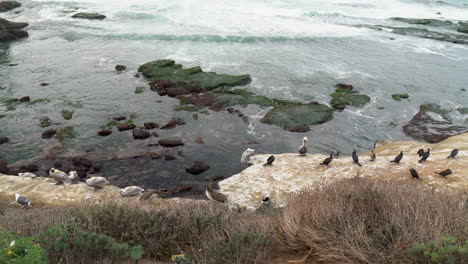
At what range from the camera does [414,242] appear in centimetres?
534

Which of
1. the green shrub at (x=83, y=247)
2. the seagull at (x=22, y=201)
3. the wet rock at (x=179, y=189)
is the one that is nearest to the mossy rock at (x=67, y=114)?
the seagull at (x=22, y=201)

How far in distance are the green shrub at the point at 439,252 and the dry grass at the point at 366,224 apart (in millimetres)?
252

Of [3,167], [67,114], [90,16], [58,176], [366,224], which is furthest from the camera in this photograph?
[90,16]

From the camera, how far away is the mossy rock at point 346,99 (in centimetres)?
2733

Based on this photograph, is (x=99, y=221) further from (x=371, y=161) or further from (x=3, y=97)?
(x=3, y=97)

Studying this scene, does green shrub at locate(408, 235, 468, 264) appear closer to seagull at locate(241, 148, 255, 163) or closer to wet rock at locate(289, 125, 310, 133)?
seagull at locate(241, 148, 255, 163)

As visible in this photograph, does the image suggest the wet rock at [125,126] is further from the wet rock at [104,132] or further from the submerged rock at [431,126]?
the submerged rock at [431,126]

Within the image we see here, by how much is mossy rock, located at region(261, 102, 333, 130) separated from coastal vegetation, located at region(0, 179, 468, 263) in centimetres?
1629

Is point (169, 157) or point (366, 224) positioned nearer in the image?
point (366, 224)

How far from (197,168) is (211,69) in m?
17.0

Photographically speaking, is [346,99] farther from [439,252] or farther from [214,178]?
[439,252]

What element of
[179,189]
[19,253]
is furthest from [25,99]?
[19,253]

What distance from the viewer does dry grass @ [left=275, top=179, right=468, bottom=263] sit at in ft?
18.6

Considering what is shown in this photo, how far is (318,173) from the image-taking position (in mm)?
15805
